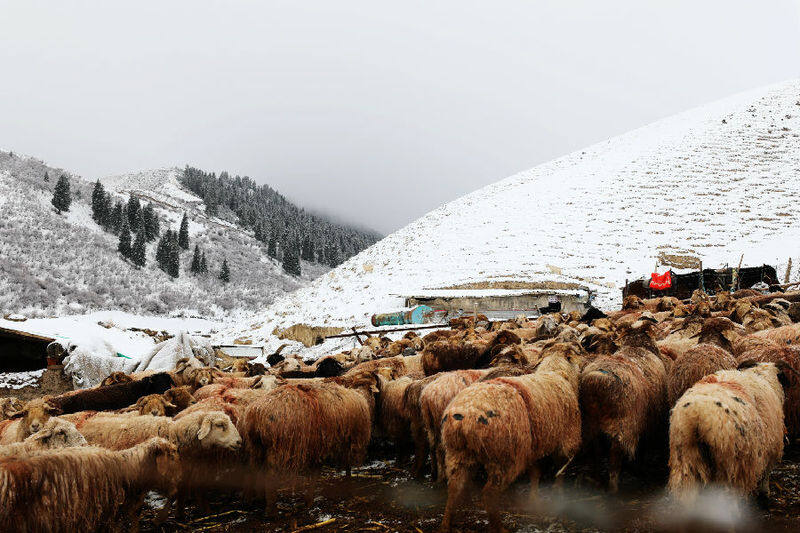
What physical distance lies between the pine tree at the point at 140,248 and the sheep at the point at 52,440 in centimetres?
6762

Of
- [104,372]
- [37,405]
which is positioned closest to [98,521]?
[37,405]

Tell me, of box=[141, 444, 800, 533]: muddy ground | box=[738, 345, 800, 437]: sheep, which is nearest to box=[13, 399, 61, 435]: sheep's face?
box=[141, 444, 800, 533]: muddy ground

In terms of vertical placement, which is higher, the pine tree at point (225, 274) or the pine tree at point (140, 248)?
the pine tree at point (140, 248)

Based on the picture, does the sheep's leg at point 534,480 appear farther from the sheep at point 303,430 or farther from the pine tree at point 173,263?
the pine tree at point 173,263

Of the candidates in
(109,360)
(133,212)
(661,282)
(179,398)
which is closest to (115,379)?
(179,398)

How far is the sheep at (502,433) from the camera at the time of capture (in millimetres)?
4668

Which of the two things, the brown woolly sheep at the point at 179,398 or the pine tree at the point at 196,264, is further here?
the pine tree at the point at 196,264

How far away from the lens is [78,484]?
425 centimetres

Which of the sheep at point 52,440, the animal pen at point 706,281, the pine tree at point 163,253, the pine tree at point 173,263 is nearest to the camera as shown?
the sheep at point 52,440

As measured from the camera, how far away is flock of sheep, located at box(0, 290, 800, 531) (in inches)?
162

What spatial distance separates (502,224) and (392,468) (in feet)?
118

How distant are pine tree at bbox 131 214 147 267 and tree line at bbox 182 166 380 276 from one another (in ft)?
87.3

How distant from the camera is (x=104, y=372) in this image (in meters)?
15.0

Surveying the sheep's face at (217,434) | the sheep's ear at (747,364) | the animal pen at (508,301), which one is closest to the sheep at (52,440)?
the sheep's face at (217,434)
